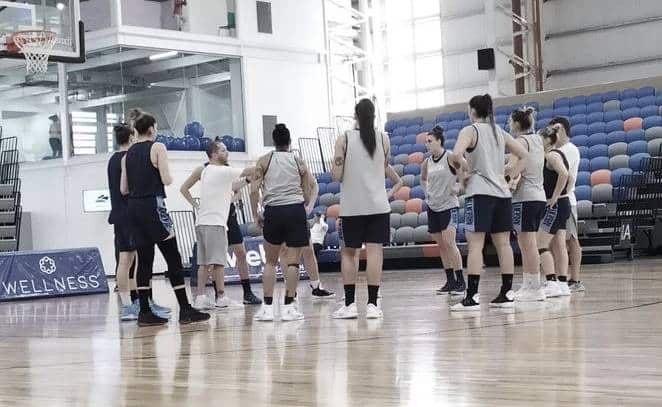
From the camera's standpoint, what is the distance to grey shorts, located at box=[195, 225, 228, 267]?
10.1 m

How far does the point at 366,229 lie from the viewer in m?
8.12

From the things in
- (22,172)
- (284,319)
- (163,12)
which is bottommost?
(284,319)

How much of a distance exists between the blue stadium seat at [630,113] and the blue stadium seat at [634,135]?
0.82 metres

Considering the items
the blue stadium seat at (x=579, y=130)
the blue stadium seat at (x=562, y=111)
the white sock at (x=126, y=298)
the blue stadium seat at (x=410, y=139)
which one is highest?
the blue stadium seat at (x=562, y=111)

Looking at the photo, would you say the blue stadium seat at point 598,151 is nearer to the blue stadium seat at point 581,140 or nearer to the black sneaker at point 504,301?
the blue stadium seat at point 581,140

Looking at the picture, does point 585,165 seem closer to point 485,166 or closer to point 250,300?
point 250,300

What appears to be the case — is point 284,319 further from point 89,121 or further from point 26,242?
point 26,242

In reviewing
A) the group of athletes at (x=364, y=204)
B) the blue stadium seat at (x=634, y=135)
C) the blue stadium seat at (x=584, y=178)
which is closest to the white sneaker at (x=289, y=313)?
the group of athletes at (x=364, y=204)

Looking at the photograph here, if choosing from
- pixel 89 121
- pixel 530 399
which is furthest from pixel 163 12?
pixel 530 399

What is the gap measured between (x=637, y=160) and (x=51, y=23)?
10265 millimetres

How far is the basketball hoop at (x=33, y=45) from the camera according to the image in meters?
17.0

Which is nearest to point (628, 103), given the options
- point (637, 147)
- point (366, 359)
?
point (637, 147)

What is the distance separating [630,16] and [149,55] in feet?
38.9

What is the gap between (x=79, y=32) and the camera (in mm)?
17906
